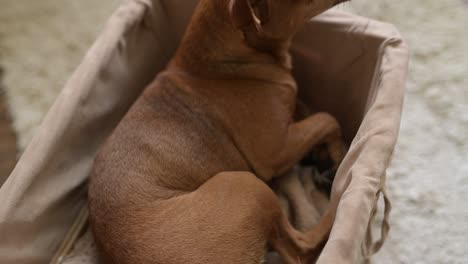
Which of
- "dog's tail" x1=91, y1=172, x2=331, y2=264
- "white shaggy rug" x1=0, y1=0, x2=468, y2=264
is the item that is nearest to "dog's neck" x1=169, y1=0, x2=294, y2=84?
"dog's tail" x1=91, y1=172, x2=331, y2=264

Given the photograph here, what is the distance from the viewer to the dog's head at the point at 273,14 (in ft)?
5.20

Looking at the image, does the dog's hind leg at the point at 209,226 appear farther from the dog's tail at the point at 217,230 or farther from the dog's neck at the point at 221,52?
the dog's neck at the point at 221,52

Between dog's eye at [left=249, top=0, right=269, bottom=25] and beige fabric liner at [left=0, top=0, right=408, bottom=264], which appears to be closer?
beige fabric liner at [left=0, top=0, right=408, bottom=264]

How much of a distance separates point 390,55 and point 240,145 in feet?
2.11

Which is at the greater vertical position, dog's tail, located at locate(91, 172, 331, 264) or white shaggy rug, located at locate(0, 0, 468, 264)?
dog's tail, located at locate(91, 172, 331, 264)

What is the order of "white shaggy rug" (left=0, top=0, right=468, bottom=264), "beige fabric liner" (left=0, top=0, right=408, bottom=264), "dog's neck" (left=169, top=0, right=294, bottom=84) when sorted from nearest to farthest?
"beige fabric liner" (left=0, top=0, right=408, bottom=264), "dog's neck" (left=169, top=0, right=294, bottom=84), "white shaggy rug" (left=0, top=0, right=468, bottom=264)

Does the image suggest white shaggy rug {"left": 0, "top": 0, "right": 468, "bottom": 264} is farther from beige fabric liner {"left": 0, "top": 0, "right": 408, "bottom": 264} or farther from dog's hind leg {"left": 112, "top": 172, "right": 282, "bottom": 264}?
dog's hind leg {"left": 112, "top": 172, "right": 282, "bottom": 264}

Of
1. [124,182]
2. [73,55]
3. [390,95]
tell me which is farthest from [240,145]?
[73,55]

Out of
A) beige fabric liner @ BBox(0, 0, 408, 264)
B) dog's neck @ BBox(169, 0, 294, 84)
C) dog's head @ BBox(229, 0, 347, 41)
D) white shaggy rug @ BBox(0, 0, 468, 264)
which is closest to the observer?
beige fabric liner @ BBox(0, 0, 408, 264)

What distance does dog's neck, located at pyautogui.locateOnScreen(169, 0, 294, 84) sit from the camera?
5.69ft

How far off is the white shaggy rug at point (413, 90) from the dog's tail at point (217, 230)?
17.5 inches

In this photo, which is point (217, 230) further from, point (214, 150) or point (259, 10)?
point (259, 10)

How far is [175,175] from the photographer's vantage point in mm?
1737

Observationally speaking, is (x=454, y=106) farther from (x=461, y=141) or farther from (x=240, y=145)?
(x=240, y=145)
